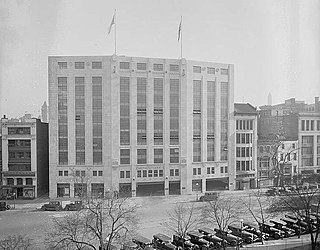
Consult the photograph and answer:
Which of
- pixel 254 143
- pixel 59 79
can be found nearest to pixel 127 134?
pixel 59 79

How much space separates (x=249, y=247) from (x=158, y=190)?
3.77 feet

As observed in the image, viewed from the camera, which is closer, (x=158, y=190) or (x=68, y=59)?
(x=68, y=59)

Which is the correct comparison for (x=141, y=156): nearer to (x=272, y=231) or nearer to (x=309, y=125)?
(x=272, y=231)

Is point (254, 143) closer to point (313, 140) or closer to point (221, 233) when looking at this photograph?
point (313, 140)

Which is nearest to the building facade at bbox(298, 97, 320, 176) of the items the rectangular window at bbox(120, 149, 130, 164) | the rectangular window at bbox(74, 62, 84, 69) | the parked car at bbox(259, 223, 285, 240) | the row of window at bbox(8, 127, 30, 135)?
the parked car at bbox(259, 223, 285, 240)

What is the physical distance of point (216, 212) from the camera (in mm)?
3812

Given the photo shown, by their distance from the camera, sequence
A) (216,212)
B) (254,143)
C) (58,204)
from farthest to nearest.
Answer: (254,143)
(216,212)
(58,204)

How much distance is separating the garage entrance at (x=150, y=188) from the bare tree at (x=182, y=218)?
10.7 inches

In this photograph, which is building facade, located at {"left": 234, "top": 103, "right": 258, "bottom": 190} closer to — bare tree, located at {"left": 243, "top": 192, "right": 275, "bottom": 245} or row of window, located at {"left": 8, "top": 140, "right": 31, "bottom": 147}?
bare tree, located at {"left": 243, "top": 192, "right": 275, "bottom": 245}

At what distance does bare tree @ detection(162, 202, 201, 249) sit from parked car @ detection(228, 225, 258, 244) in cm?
38

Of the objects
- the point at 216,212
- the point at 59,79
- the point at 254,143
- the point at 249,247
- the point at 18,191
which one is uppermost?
the point at 59,79

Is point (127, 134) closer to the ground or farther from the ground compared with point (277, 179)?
farther from the ground

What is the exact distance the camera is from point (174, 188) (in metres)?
3.99

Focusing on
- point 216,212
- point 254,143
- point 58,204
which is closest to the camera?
point 58,204
